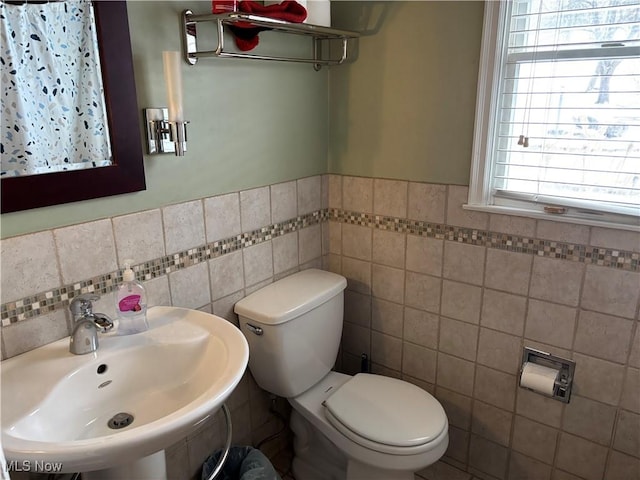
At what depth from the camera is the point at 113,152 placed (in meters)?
1.29

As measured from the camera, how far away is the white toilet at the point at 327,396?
1.58 metres

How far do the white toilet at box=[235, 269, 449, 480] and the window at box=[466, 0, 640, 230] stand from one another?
0.72 metres

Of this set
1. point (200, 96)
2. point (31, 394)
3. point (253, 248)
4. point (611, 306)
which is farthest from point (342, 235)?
point (31, 394)

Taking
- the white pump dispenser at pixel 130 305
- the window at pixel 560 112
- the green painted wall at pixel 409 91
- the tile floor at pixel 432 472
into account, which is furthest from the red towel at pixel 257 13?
the tile floor at pixel 432 472

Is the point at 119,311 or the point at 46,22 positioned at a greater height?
the point at 46,22

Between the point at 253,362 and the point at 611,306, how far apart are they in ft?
4.04

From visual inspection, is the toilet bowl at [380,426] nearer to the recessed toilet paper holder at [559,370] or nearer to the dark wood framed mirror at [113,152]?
the recessed toilet paper holder at [559,370]

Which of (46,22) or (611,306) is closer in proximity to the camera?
(46,22)

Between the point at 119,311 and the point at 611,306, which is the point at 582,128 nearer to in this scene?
the point at 611,306

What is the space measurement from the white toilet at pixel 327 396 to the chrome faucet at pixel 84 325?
56 centimetres

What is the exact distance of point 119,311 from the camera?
4.31 feet

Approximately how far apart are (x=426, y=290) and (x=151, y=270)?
1059 millimetres

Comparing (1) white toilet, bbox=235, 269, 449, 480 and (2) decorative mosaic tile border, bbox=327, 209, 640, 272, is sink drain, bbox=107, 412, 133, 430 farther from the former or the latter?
(2) decorative mosaic tile border, bbox=327, 209, 640, 272

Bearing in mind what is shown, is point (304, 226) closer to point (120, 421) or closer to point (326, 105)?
point (326, 105)
